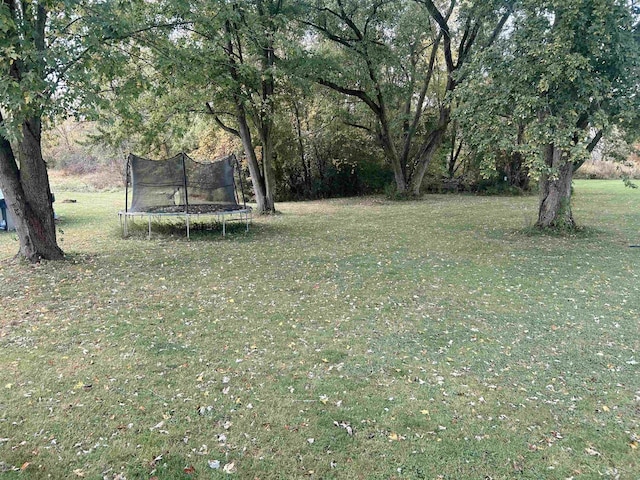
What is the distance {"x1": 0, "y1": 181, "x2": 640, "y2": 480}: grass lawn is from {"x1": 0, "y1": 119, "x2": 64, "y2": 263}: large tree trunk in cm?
47

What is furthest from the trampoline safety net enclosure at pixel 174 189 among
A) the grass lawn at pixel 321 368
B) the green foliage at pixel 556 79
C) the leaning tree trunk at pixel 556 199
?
the leaning tree trunk at pixel 556 199

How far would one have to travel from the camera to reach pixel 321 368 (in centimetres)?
321

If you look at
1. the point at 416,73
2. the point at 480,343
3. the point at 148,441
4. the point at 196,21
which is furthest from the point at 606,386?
the point at 416,73

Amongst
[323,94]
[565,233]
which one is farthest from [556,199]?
[323,94]

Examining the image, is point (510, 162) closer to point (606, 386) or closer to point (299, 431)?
point (606, 386)

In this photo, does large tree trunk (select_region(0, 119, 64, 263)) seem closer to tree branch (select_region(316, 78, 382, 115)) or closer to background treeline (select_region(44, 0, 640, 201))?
background treeline (select_region(44, 0, 640, 201))

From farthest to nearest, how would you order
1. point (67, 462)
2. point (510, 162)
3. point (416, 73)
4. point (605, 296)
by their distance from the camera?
point (510, 162) → point (416, 73) → point (605, 296) → point (67, 462)

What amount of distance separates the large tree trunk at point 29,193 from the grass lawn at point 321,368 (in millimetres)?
472

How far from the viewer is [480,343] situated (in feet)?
11.9

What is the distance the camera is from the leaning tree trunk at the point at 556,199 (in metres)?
8.35

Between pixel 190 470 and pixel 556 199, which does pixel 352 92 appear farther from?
pixel 190 470

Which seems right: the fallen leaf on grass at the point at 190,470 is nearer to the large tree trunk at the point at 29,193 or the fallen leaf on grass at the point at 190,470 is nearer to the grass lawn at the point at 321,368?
the grass lawn at the point at 321,368

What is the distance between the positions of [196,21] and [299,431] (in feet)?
22.0

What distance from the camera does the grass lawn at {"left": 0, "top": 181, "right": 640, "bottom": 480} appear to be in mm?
2223
